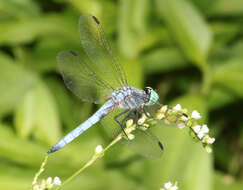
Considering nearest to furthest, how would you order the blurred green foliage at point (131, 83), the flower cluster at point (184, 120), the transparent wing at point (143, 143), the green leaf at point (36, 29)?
the flower cluster at point (184, 120)
the transparent wing at point (143, 143)
the blurred green foliage at point (131, 83)
the green leaf at point (36, 29)

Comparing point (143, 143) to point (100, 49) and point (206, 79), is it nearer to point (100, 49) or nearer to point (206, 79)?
point (100, 49)

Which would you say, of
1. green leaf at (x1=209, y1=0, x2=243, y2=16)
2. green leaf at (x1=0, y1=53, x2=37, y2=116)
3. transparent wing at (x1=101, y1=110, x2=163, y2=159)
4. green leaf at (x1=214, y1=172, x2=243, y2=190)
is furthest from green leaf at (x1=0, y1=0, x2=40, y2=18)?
green leaf at (x1=214, y1=172, x2=243, y2=190)

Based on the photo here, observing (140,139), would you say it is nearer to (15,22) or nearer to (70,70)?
(70,70)

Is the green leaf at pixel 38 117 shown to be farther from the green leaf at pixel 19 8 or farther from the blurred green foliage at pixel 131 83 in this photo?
the green leaf at pixel 19 8

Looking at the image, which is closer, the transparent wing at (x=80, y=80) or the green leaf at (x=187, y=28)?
the transparent wing at (x=80, y=80)

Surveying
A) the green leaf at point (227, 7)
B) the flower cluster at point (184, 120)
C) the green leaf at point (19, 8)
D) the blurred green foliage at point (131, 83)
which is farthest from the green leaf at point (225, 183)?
the green leaf at point (19, 8)

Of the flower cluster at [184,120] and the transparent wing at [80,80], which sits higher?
the transparent wing at [80,80]

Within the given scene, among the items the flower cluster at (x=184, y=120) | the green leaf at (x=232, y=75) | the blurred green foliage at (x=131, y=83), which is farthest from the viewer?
the green leaf at (x=232, y=75)
